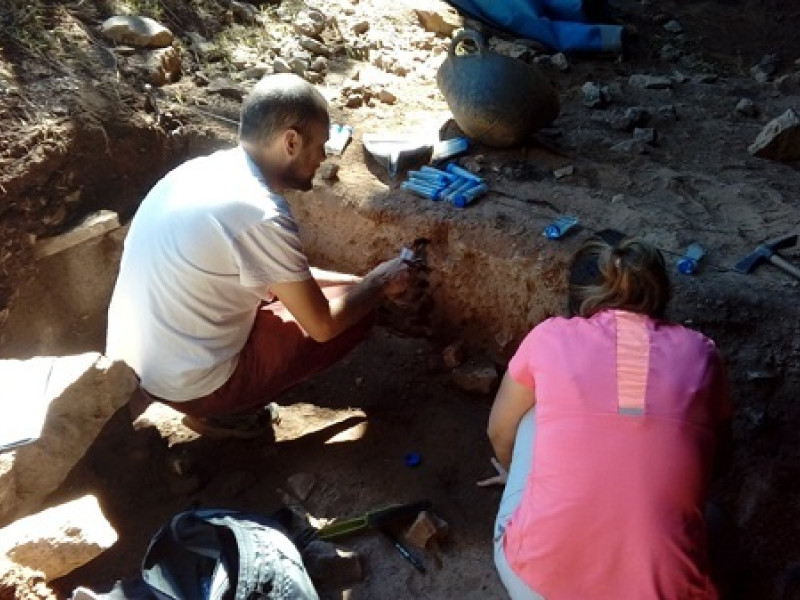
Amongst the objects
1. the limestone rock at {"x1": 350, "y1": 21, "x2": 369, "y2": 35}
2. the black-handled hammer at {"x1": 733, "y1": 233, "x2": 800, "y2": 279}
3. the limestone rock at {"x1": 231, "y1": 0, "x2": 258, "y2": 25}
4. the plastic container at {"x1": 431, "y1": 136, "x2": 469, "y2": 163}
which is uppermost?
the limestone rock at {"x1": 231, "y1": 0, "x2": 258, "y2": 25}

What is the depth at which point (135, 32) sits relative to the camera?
460 centimetres

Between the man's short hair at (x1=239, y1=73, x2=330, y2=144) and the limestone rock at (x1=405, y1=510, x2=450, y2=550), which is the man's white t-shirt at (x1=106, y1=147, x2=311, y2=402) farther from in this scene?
the limestone rock at (x1=405, y1=510, x2=450, y2=550)

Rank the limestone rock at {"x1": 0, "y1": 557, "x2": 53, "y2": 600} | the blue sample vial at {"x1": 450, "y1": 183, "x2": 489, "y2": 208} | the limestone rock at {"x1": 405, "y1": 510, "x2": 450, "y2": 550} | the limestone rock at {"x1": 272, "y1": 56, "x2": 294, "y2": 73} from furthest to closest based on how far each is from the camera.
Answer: the limestone rock at {"x1": 272, "y1": 56, "x2": 294, "y2": 73}, the blue sample vial at {"x1": 450, "y1": 183, "x2": 489, "y2": 208}, the limestone rock at {"x1": 405, "y1": 510, "x2": 450, "y2": 550}, the limestone rock at {"x1": 0, "y1": 557, "x2": 53, "y2": 600}

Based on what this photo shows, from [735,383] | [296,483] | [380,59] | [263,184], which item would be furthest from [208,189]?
[380,59]

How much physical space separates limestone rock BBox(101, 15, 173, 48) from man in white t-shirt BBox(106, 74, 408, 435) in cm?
187

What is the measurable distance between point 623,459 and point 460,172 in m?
2.22

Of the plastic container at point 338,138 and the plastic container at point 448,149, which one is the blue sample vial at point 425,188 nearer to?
the plastic container at point 448,149

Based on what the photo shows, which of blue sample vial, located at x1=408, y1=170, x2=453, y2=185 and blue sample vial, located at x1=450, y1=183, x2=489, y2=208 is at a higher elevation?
blue sample vial, located at x1=408, y1=170, x2=453, y2=185

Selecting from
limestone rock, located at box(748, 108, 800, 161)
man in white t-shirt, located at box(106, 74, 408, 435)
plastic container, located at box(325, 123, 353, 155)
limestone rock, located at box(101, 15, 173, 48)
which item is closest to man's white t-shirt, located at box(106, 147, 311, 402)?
man in white t-shirt, located at box(106, 74, 408, 435)

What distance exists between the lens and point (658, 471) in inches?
78.5

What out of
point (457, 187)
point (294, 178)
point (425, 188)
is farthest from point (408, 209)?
point (294, 178)

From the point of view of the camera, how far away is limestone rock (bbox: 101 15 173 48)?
4.60m

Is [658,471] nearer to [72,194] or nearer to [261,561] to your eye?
[261,561]

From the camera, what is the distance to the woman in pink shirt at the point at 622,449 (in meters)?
2.01
